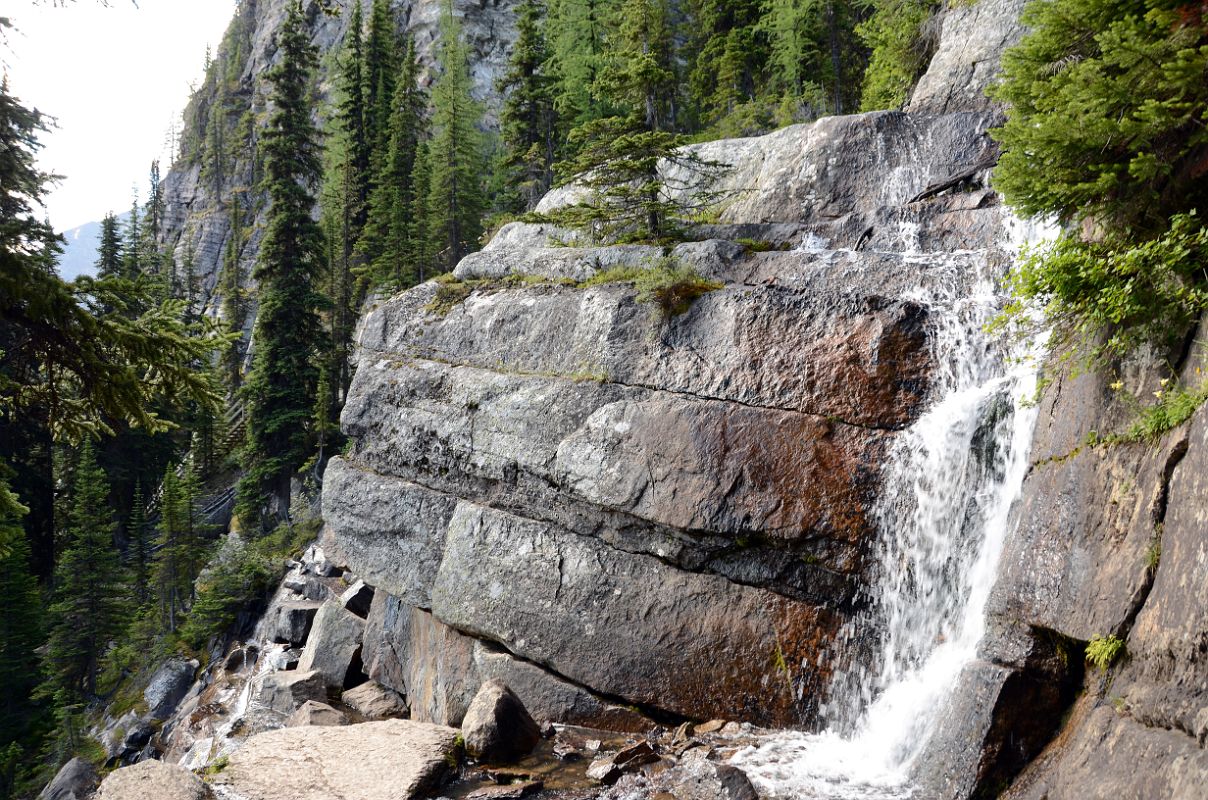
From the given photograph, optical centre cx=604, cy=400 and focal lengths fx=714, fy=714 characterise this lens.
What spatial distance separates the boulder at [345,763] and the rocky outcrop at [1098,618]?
5.59 meters

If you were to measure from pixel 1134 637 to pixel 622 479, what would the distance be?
21.8 feet

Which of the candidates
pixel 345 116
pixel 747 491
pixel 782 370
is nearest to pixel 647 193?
pixel 782 370

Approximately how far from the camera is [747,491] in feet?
32.8

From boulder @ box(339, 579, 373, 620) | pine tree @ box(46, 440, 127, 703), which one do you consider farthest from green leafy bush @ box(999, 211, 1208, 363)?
pine tree @ box(46, 440, 127, 703)

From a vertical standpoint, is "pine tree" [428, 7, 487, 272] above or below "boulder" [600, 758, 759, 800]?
above

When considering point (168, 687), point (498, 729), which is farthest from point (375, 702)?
point (168, 687)

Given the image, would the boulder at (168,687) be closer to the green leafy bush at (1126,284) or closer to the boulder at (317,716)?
the boulder at (317,716)

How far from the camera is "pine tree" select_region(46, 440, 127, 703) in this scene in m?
30.7

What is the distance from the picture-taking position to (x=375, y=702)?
14555 mm

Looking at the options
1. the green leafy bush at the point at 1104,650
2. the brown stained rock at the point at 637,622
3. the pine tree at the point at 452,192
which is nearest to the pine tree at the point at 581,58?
the pine tree at the point at 452,192

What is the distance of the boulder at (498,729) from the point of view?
898 cm

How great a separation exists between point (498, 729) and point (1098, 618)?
673 centimetres

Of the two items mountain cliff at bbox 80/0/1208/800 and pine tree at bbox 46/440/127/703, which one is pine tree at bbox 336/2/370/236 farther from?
mountain cliff at bbox 80/0/1208/800

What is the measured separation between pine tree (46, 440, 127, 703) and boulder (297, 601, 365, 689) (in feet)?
67.5
